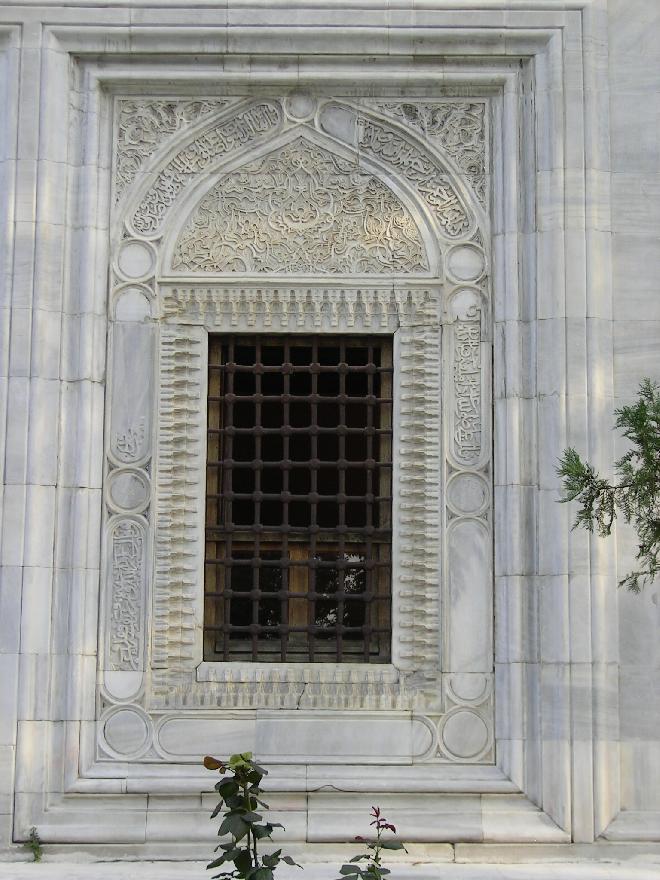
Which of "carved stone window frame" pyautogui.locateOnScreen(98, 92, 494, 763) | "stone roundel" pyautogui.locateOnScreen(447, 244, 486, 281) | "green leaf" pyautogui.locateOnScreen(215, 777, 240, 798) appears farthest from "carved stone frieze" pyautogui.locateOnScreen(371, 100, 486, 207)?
"green leaf" pyautogui.locateOnScreen(215, 777, 240, 798)

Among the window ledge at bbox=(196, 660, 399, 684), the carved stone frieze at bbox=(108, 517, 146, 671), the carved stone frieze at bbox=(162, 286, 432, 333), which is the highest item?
the carved stone frieze at bbox=(162, 286, 432, 333)

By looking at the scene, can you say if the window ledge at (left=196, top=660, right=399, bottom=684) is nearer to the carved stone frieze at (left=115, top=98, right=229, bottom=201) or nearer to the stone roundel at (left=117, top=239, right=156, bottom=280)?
the stone roundel at (left=117, top=239, right=156, bottom=280)

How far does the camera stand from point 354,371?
766 cm

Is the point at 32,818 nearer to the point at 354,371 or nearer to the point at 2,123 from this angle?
the point at 354,371

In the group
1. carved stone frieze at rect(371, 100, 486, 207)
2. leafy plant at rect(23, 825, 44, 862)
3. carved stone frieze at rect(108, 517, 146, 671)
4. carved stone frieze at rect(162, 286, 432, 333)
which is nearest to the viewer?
leafy plant at rect(23, 825, 44, 862)

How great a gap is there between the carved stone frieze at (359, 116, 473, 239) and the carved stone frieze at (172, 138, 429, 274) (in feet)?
0.48

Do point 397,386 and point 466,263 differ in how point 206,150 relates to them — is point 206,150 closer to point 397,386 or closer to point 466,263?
point 466,263

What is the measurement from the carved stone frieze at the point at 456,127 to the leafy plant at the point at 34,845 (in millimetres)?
4306

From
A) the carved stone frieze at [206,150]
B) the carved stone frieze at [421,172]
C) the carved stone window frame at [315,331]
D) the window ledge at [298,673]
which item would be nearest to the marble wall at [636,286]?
the carved stone window frame at [315,331]

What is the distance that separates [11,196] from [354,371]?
2184mm

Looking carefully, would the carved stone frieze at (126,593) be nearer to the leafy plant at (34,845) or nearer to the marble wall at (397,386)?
the marble wall at (397,386)

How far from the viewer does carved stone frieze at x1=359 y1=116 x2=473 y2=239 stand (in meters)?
7.70

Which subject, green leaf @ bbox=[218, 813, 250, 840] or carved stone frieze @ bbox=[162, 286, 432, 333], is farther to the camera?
carved stone frieze @ bbox=[162, 286, 432, 333]

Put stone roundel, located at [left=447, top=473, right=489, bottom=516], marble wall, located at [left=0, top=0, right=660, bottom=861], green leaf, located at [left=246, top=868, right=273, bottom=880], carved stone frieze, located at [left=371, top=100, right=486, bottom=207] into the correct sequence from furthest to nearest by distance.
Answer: carved stone frieze, located at [left=371, top=100, right=486, bottom=207] → stone roundel, located at [left=447, top=473, right=489, bottom=516] → marble wall, located at [left=0, top=0, right=660, bottom=861] → green leaf, located at [left=246, top=868, right=273, bottom=880]
